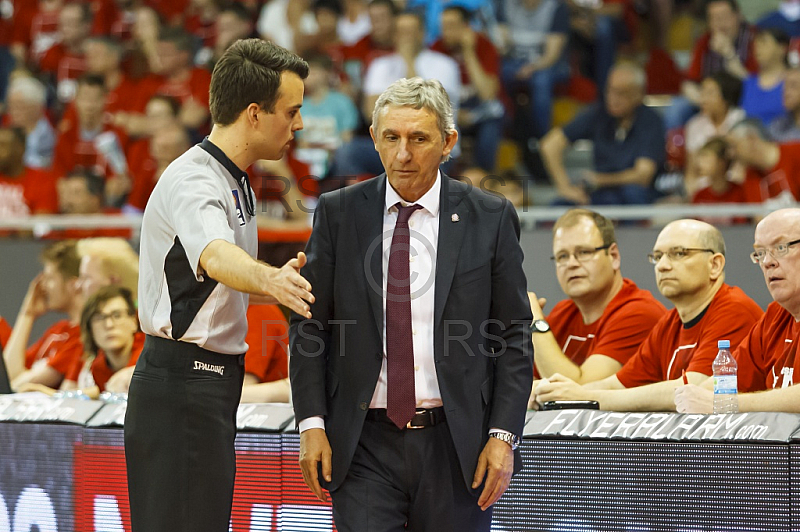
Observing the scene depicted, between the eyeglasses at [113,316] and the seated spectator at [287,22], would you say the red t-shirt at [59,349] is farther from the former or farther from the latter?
the seated spectator at [287,22]

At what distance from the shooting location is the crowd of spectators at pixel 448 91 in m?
7.76

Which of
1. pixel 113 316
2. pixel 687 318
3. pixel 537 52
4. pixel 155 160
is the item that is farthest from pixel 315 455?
pixel 155 160

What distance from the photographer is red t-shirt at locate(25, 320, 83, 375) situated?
6484 millimetres

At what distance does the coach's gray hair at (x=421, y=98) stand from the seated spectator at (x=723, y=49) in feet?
18.4

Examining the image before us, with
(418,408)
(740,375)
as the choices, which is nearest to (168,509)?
(418,408)

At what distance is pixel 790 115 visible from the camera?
7.43 metres

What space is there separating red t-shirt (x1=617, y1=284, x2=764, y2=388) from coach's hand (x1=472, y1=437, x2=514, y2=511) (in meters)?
1.94

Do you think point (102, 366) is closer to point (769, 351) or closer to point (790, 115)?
point (769, 351)

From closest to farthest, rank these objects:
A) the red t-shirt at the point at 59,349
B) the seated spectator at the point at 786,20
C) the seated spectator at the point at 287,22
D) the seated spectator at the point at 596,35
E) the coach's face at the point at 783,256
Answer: the coach's face at the point at 783,256, the red t-shirt at the point at 59,349, the seated spectator at the point at 786,20, the seated spectator at the point at 596,35, the seated spectator at the point at 287,22

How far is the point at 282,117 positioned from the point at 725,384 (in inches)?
80.1

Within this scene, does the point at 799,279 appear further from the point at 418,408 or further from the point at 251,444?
the point at 251,444

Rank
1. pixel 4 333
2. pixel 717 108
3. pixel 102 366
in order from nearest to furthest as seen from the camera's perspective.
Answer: pixel 102 366 < pixel 4 333 < pixel 717 108

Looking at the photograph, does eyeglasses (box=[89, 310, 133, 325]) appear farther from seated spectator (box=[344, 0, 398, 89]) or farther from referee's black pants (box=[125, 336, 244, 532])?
seated spectator (box=[344, 0, 398, 89])

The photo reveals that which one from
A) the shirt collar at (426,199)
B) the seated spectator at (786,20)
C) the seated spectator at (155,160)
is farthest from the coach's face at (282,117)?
the seated spectator at (786,20)
